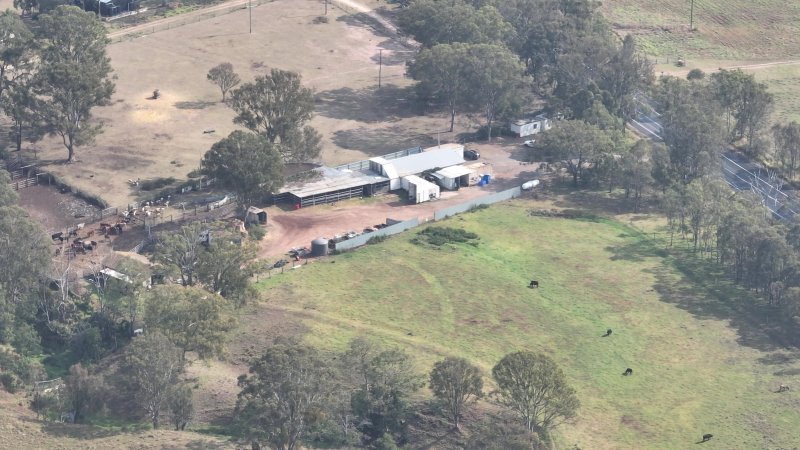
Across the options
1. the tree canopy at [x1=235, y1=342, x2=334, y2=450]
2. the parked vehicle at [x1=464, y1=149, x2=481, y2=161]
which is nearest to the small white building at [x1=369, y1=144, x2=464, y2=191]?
the parked vehicle at [x1=464, y1=149, x2=481, y2=161]

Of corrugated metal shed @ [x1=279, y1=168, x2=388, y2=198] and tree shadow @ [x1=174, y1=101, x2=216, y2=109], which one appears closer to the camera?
corrugated metal shed @ [x1=279, y1=168, x2=388, y2=198]

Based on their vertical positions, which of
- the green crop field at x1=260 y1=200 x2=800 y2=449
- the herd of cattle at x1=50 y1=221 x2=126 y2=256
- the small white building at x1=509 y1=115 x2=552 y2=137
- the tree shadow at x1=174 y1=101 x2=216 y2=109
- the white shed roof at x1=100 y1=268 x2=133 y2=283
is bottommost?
the green crop field at x1=260 y1=200 x2=800 y2=449

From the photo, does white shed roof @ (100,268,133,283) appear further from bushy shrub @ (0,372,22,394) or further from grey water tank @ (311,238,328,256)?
grey water tank @ (311,238,328,256)

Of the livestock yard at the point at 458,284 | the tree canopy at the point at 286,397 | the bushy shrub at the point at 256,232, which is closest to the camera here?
the tree canopy at the point at 286,397

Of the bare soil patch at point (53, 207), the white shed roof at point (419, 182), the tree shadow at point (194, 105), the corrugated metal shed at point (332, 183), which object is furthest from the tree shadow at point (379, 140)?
the bare soil patch at point (53, 207)

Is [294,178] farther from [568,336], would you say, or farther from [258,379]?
[258,379]

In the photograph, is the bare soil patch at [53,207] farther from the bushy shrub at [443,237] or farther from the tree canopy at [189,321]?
the tree canopy at [189,321]

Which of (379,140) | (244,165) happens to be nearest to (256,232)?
(244,165)
